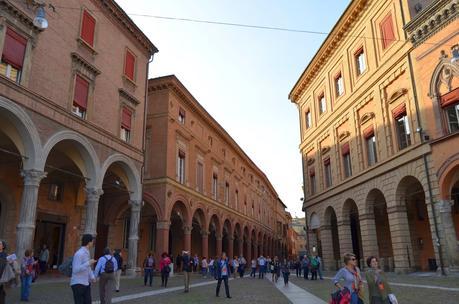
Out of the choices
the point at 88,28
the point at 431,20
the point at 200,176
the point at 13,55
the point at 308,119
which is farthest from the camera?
the point at 308,119

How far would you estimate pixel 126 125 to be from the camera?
20.4 m

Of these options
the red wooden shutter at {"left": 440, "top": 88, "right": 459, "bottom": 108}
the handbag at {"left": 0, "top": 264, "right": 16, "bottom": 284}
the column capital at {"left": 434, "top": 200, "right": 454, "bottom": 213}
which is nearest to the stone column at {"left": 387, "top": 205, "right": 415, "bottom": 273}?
→ the column capital at {"left": 434, "top": 200, "right": 454, "bottom": 213}

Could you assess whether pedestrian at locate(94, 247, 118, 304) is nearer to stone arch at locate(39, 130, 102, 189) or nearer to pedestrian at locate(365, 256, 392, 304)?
pedestrian at locate(365, 256, 392, 304)

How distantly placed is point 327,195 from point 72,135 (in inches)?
716

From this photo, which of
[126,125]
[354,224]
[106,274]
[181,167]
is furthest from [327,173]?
[106,274]

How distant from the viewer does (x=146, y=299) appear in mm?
11258

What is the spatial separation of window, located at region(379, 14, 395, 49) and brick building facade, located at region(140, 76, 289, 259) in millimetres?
13089

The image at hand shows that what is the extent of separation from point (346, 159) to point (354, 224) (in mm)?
5488

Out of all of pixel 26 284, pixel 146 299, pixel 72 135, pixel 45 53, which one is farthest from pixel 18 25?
pixel 146 299

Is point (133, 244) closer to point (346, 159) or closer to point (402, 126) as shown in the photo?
point (346, 159)

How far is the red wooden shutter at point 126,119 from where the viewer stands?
793 inches

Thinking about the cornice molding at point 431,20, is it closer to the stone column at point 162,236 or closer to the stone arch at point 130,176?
the stone arch at point 130,176

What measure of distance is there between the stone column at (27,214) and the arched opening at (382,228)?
55.1 feet

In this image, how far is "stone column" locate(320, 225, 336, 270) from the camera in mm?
26922
